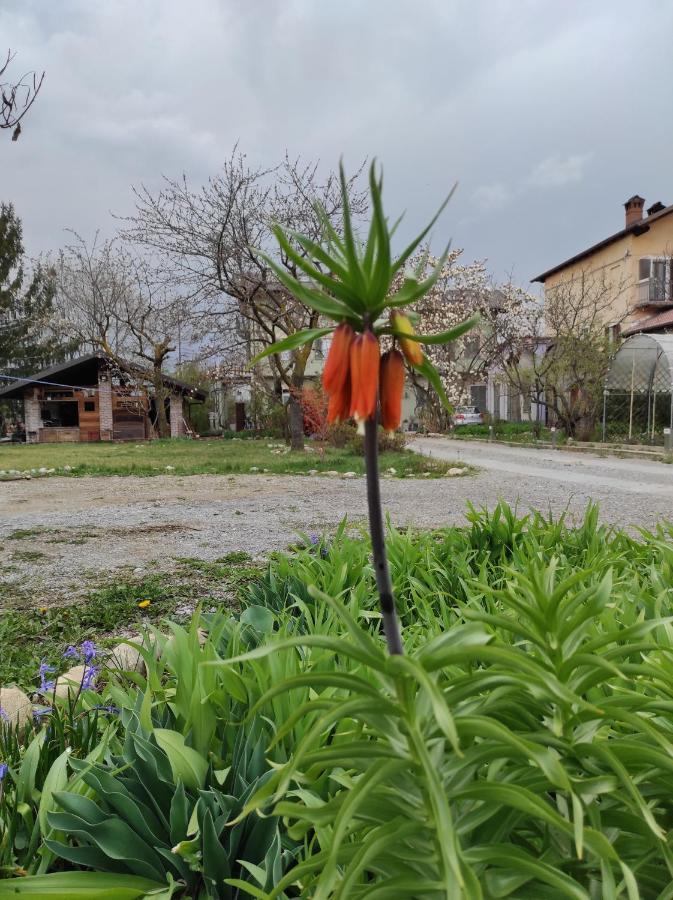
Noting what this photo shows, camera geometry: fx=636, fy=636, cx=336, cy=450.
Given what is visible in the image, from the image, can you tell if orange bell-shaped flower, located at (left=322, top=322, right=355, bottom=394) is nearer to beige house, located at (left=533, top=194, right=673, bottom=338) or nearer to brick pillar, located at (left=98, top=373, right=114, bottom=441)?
beige house, located at (left=533, top=194, right=673, bottom=338)

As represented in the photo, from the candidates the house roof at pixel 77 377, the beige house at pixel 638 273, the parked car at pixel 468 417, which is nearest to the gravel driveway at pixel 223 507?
the beige house at pixel 638 273

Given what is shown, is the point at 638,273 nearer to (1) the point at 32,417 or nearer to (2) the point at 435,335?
(1) the point at 32,417

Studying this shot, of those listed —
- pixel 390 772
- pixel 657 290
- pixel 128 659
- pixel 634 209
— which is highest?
pixel 634 209

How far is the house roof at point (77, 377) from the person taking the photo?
29141 millimetres

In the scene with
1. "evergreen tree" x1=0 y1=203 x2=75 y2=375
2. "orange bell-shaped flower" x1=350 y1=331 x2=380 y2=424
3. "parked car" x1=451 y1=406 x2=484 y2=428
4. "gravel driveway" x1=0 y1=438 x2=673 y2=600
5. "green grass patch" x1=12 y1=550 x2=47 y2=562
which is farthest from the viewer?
"evergreen tree" x1=0 y1=203 x2=75 y2=375

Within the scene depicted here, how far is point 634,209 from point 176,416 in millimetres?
22537

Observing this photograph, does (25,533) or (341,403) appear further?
(25,533)

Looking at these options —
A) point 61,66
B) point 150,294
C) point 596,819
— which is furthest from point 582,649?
point 150,294

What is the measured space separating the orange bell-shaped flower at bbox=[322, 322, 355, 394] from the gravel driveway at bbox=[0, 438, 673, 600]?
137 inches

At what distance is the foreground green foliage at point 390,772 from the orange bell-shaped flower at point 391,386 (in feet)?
0.75

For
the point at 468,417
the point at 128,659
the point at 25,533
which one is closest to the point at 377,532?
the point at 128,659

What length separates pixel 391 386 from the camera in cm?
74

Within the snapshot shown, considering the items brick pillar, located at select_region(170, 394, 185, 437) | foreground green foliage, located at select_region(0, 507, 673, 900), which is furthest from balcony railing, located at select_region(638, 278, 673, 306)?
foreground green foliage, located at select_region(0, 507, 673, 900)

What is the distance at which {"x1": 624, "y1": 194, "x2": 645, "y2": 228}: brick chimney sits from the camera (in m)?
27.2
